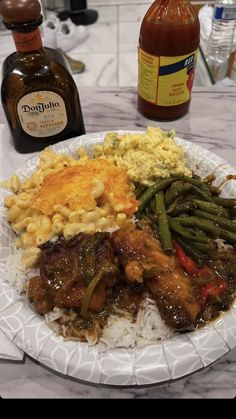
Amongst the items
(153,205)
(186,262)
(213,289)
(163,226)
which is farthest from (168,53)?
(213,289)

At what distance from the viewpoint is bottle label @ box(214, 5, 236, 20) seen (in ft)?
6.85

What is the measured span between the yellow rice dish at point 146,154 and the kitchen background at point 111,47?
106 cm

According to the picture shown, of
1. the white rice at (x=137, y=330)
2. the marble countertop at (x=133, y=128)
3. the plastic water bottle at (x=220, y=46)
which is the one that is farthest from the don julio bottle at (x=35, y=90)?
the plastic water bottle at (x=220, y=46)

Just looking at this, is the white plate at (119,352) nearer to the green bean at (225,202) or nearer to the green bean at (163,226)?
the green bean at (163,226)

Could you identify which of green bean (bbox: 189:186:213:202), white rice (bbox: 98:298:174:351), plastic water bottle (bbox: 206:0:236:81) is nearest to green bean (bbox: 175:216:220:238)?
green bean (bbox: 189:186:213:202)

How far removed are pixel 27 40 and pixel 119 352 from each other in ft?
3.85

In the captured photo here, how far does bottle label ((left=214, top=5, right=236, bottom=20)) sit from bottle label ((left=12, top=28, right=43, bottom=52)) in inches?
52.4

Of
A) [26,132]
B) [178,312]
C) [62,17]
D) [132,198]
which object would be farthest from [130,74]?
[178,312]

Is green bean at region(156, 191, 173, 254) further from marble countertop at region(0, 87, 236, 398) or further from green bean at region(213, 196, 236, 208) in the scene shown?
marble countertop at region(0, 87, 236, 398)

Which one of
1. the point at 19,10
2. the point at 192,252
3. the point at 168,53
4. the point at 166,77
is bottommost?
the point at 192,252

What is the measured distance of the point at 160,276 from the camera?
1.07 metres

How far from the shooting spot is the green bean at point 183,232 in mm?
1185

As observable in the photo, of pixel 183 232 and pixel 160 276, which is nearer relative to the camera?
pixel 160 276

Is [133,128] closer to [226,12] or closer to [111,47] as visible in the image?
[226,12]
